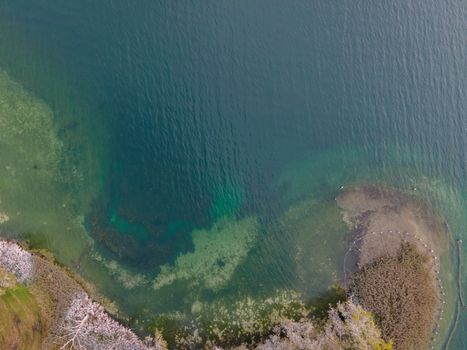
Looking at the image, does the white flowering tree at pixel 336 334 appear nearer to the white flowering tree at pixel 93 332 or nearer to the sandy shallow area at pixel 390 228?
the sandy shallow area at pixel 390 228

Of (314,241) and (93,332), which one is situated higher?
(314,241)

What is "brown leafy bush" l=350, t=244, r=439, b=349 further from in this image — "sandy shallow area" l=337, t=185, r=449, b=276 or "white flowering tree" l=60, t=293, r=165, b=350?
"white flowering tree" l=60, t=293, r=165, b=350

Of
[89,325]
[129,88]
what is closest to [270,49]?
[129,88]

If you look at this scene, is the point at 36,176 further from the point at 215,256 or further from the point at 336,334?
the point at 336,334

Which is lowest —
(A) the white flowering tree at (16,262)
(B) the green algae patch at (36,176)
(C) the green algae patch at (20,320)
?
(C) the green algae patch at (20,320)

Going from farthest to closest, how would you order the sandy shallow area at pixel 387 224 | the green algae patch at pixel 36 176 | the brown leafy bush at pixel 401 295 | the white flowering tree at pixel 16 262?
the sandy shallow area at pixel 387 224
the brown leafy bush at pixel 401 295
the green algae patch at pixel 36 176
the white flowering tree at pixel 16 262

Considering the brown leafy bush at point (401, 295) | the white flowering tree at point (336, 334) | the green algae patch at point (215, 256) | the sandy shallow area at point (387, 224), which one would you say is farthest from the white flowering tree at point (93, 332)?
the sandy shallow area at point (387, 224)

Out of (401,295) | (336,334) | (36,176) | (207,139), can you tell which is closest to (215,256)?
(207,139)
